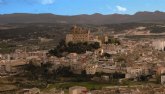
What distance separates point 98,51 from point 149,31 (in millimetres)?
55648

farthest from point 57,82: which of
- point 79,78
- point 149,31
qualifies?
point 149,31

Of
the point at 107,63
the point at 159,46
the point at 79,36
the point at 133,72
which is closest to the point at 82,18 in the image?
the point at 159,46

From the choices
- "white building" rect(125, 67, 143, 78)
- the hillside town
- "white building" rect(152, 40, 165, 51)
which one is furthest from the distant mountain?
"white building" rect(125, 67, 143, 78)

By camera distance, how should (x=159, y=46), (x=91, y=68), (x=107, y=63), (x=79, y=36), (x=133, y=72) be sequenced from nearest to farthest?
(x=133, y=72) < (x=91, y=68) < (x=107, y=63) < (x=79, y=36) < (x=159, y=46)

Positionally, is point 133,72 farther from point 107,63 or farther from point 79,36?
point 79,36

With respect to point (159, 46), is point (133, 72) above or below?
below

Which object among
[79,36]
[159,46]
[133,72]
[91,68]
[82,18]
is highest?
[82,18]

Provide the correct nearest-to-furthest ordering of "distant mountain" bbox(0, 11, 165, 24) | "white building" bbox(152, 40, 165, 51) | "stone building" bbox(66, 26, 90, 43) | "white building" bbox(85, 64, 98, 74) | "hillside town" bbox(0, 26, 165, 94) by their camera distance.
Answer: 1. "hillside town" bbox(0, 26, 165, 94)
2. "white building" bbox(85, 64, 98, 74)
3. "stone building" bbox(66, 26, 90, 43)
4. "white building" bbox(152, 40, 165, 51)
5. "distant mountain" bbox(0, 11, 165, 24)

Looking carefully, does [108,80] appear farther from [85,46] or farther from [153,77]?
[85,46]

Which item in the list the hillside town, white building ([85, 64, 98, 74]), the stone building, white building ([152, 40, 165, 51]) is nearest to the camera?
the hillside town

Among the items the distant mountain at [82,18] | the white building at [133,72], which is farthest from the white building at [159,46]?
the distant mountain at [82,18]

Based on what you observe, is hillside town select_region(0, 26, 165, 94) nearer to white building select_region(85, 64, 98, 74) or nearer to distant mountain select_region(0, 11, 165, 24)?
white building select_region(85, 64, 98, 74)

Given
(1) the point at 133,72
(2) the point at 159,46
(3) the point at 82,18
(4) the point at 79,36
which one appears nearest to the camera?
(1) the point at 133,72

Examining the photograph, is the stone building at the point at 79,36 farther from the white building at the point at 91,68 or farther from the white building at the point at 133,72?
the white building at the point at 133,72
